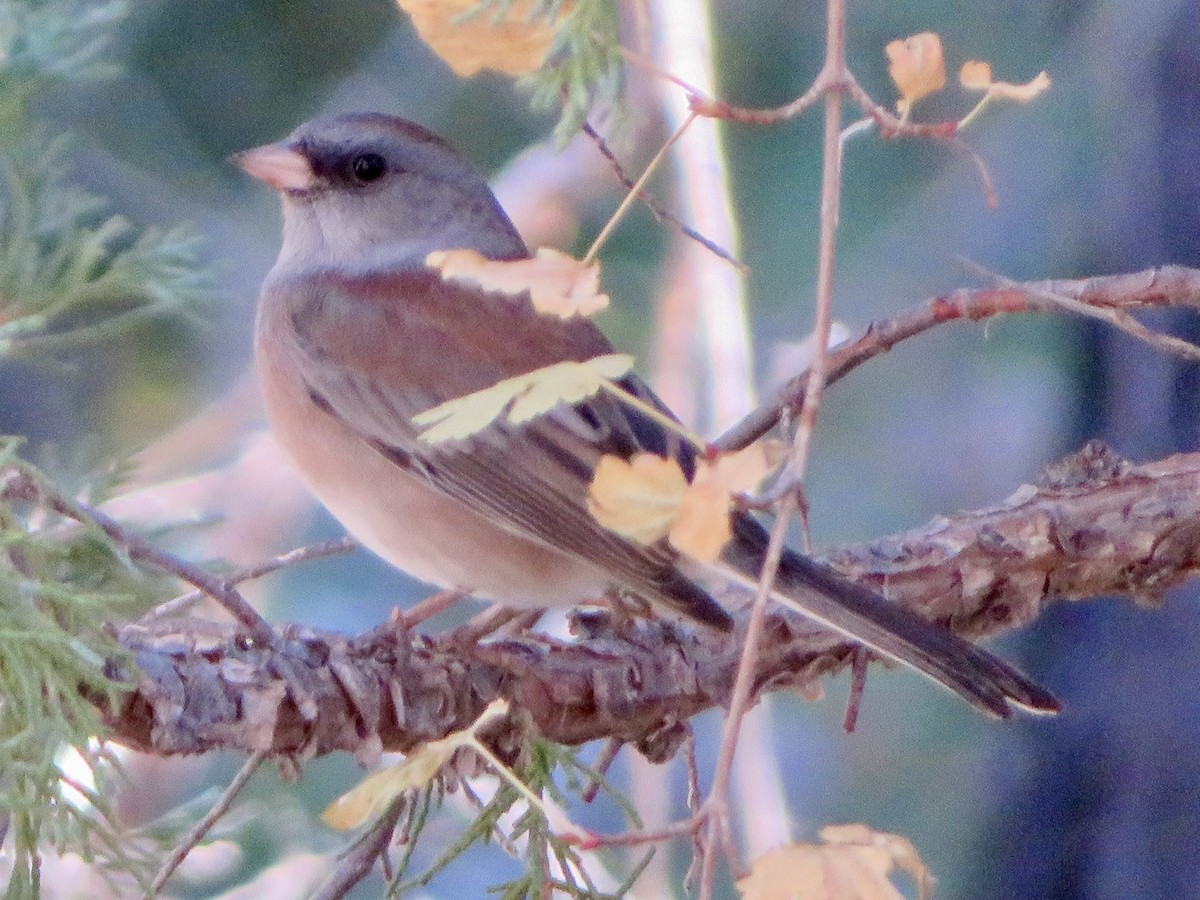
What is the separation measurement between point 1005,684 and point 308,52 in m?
1.53

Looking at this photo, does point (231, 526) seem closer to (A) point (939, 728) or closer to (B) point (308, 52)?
(B) point (308, 52)

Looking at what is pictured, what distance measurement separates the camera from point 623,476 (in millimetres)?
661

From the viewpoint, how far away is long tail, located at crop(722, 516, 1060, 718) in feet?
3.58

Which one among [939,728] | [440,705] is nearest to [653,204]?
[440,705]

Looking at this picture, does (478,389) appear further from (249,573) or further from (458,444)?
(249,573)

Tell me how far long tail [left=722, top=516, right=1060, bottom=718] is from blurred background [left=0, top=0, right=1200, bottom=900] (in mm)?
815

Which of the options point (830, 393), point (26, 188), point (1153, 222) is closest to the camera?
point (26, 188)

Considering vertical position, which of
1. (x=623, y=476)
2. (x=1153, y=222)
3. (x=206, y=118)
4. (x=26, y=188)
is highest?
(x=206, y=118)

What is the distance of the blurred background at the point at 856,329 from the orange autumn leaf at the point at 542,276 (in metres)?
1.14

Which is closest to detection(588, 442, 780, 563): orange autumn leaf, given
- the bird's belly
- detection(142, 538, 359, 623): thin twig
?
detection(142, 538, 359, 623): thin twig

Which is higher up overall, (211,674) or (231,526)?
(231,526)

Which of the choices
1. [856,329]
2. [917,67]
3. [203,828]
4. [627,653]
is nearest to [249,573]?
[203,828]

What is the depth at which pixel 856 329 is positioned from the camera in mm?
1951

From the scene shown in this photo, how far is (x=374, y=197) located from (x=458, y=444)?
0.51 meters
